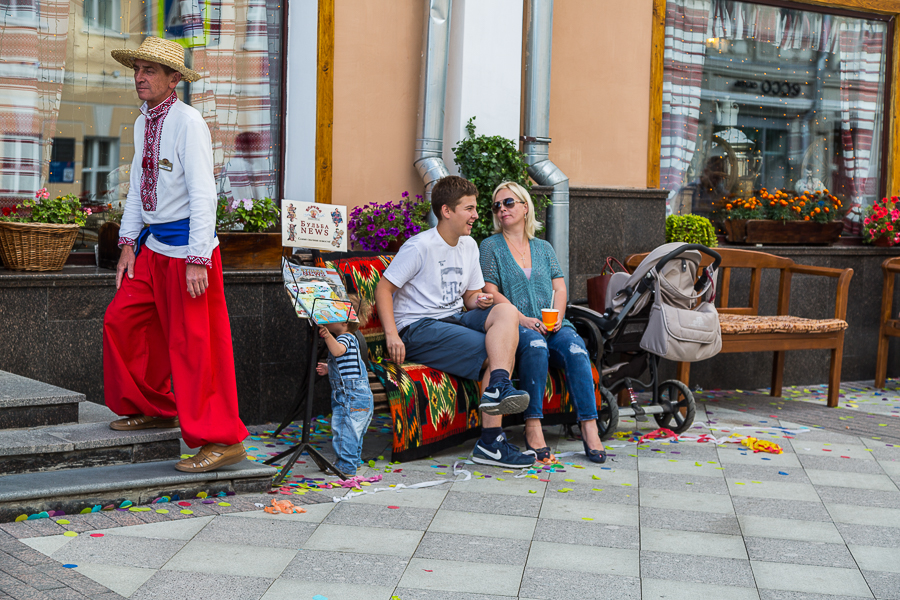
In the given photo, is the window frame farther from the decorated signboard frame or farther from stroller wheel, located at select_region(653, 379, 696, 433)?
the decorated signboard frame

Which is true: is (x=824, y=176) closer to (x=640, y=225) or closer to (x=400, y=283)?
(x=640, y=225)

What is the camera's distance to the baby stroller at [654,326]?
547 centimetres

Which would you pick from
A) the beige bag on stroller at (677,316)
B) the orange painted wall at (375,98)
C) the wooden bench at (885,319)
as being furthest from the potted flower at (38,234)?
the wooden bench at (885,319)

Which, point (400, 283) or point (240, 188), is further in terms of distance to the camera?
point (240, 188)

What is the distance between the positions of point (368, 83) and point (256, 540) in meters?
3.74

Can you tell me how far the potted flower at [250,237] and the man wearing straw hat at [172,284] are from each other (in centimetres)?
151

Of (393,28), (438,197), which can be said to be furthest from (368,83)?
(438,197)

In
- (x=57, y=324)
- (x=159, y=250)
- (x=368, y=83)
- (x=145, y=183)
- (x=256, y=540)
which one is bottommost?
(x=256, y=540)

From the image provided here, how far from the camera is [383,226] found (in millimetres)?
6066

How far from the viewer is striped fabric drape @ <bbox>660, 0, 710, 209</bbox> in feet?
25.8

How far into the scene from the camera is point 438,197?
5.16 metres

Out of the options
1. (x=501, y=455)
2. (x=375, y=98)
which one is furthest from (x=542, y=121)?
(x=501, y=455)

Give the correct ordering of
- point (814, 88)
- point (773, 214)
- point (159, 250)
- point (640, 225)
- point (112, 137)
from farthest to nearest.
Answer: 1. point (814, 88)
2. point (773, 214)
3. point (640, 225)
4. point (112, 137)
5. point (159, 250)

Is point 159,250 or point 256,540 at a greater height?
point 159,250
